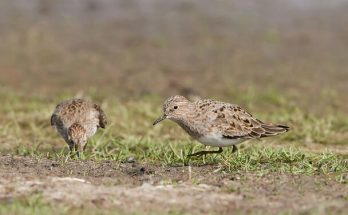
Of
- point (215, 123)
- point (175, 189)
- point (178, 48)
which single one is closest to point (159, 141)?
point (215, 123)

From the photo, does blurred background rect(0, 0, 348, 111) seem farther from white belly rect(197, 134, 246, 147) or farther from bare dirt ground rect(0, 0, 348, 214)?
white belly rect(197, 134, 246, 147)

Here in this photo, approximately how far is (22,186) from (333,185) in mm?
2826

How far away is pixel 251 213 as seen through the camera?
791cm

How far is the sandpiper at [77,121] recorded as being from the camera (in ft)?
36.4

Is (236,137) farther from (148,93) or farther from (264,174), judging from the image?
(148,93)

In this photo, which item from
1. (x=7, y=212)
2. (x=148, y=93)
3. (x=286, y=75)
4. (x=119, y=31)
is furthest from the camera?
(x=119, y=31)

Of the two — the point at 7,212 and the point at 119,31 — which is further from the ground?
the point at 119,31

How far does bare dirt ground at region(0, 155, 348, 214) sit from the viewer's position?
8109mm

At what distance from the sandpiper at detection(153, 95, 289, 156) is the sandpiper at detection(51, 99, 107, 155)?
1.15 metres

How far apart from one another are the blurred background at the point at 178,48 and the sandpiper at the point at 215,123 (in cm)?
467

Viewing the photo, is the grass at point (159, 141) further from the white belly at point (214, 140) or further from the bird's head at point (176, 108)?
the bird's head at point (176, 108)

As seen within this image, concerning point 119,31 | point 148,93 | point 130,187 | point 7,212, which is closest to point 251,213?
point 130,187

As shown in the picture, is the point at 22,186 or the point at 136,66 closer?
the point at 22,186

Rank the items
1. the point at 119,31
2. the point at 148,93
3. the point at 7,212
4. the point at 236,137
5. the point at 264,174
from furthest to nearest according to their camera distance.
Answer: the point at 119,31 → the point at 148,93 → the point at 236,137 → the point at 264,174 → the point at 7,212
